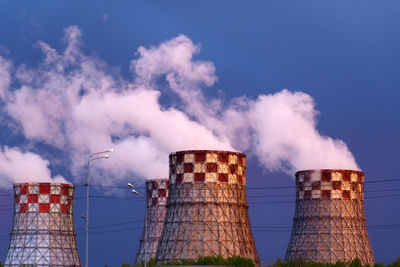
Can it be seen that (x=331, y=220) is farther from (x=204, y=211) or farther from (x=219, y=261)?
(x=219, y=261)

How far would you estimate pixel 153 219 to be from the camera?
112062 mm

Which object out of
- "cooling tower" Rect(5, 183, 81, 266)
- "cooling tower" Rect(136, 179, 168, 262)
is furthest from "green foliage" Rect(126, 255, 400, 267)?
"cooling tower" Rect(5, 183, 81, 266)

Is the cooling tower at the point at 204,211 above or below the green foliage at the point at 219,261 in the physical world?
above

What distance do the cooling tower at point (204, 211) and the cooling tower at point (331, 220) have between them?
14.2m

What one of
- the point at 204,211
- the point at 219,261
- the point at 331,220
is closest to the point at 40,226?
the point at 204,211

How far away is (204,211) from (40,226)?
104ft

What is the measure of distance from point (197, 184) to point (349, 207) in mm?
23335

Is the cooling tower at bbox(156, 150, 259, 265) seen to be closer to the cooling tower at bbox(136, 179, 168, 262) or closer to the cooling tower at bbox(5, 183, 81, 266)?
the cooling tower at bbox(136, 179, 168, 262)

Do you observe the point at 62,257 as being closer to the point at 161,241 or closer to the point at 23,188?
the point at 23,188

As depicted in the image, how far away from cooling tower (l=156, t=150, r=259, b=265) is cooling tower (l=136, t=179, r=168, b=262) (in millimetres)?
22304

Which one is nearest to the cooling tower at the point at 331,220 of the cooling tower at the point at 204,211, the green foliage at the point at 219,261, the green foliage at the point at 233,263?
the green foliage at the point at 233,263

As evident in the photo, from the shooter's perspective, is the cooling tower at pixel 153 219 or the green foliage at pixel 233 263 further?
the cooling tower at pixel 153 219

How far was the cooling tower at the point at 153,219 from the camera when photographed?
109750 millimetres

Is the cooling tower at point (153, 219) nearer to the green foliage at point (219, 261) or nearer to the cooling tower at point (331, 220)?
the cooling tower at point (331, 220)
